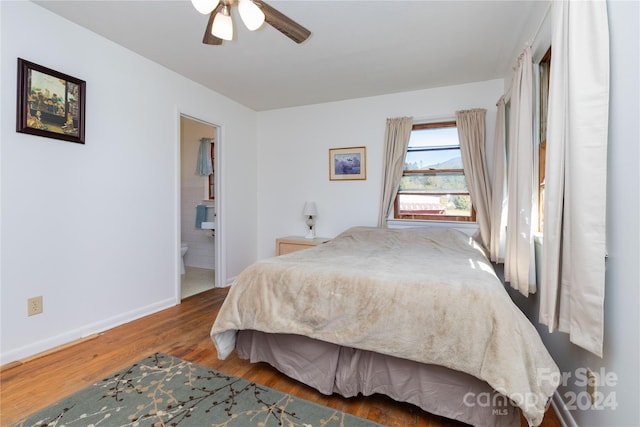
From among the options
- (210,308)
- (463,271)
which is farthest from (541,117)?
(210,308)

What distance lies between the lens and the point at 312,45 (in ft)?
8.50

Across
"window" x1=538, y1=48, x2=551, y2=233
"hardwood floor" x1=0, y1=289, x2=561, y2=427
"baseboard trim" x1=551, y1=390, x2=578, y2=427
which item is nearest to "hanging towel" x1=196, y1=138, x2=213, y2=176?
"hardwood floor" x1=0, y1=289, x2=561, y2=427

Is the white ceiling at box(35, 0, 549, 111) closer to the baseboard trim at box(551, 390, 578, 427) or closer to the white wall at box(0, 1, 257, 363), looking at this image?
the white wall at box(0, 1, 257, 363)

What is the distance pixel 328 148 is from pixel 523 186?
8.50ft

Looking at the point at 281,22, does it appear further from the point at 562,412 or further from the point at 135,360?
the point at 562,412

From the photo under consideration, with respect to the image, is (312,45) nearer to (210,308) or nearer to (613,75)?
(613,75)

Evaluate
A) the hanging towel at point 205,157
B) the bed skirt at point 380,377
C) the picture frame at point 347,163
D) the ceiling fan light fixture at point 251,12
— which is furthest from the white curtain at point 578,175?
the hanging towel at point 205,157

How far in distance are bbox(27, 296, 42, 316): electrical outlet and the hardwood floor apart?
316mm

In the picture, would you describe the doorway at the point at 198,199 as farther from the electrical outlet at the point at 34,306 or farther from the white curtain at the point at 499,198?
the white curtain at the point at 499,198

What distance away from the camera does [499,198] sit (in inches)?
105

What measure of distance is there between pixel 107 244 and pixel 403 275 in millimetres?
2489

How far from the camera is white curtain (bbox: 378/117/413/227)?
3.59 meters

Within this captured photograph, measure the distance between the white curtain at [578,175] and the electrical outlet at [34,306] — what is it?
318cm

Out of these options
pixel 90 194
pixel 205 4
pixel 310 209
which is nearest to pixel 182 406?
pixel 90 194
